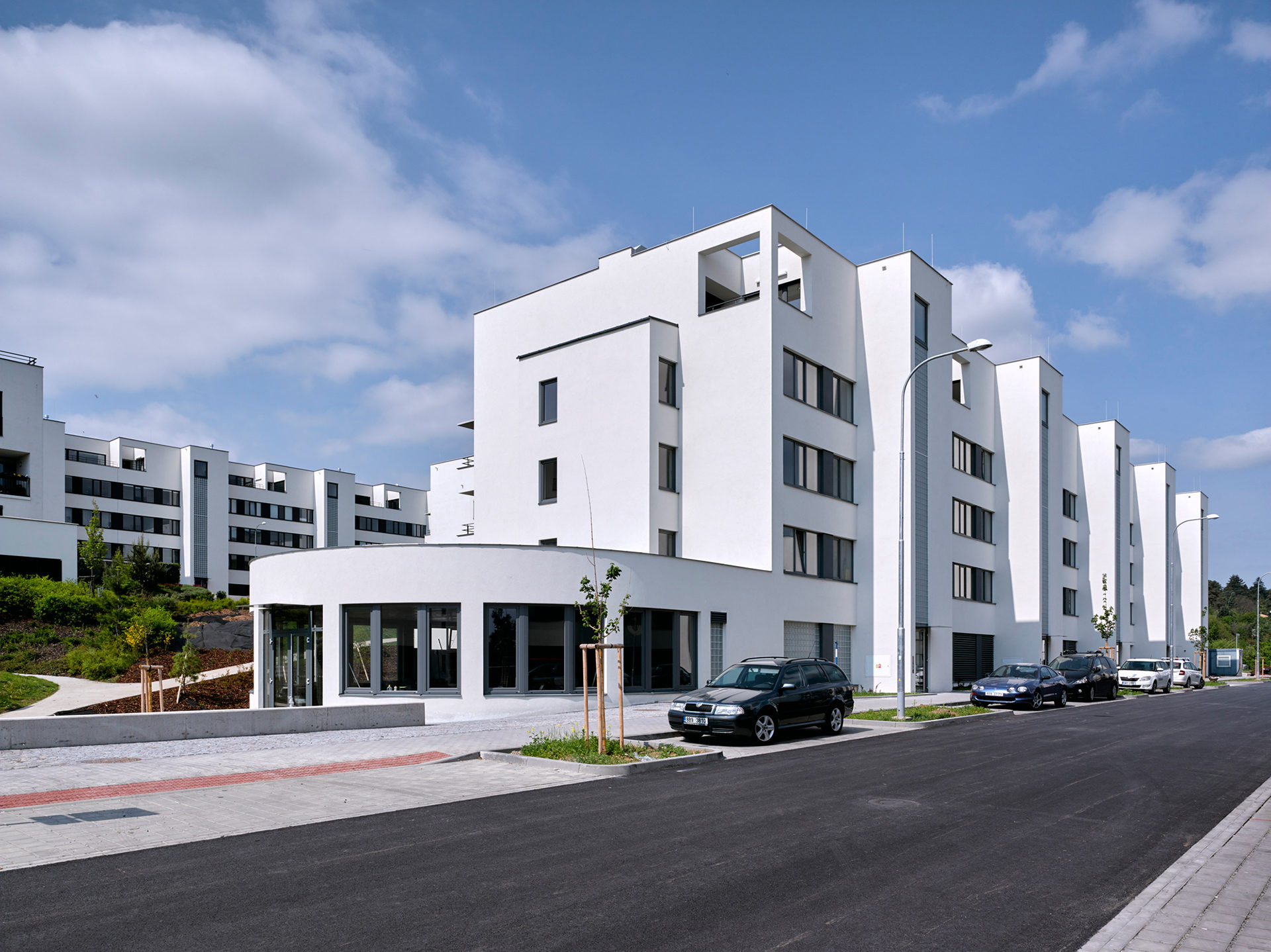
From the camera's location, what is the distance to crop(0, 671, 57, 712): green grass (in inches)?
1021

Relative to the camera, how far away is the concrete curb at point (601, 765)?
45.6ft

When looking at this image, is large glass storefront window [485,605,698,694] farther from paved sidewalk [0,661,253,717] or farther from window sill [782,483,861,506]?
paved sidewalk [0,661,253,717]

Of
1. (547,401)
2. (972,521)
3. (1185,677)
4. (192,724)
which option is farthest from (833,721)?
(1185,677)

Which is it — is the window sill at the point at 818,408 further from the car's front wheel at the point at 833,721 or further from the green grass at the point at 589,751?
the green grass at the point at 589,751

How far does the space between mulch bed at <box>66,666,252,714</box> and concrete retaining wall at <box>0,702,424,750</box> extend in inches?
251

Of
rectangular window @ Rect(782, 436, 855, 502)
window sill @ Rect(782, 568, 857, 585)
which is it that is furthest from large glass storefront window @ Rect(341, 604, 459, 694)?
rectangular window @ Rect(782, 436, 855, 502)

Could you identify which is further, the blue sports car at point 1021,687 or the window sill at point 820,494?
the window sill at point 820,494

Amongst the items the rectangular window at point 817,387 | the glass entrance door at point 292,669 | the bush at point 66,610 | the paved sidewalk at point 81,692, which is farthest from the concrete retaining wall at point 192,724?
the bush at point 66,610

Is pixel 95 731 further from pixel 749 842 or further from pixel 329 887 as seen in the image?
pixel 749 842

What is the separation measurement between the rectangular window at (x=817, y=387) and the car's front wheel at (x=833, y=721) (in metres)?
14.4

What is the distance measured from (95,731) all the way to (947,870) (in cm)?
1396

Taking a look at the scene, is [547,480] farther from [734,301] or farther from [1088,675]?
[1088,675]

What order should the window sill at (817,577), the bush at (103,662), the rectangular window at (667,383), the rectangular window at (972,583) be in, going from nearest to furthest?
1. the window sill at (817,577)
2. the rectangular window at (667,383)
3. the bush at (103,662)
4. the rectangular window at (972,583)

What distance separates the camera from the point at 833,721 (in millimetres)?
20062
